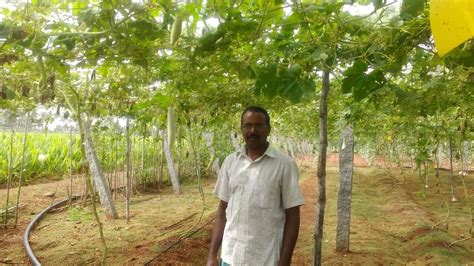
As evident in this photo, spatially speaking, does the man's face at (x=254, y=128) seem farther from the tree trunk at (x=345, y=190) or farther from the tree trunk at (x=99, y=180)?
the tree trunk at (x=99, y=180)

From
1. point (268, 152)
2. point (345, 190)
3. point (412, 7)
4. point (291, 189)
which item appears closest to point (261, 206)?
point (291, 189)

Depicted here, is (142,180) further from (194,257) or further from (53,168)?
(194,257)

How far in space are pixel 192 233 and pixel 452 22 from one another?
589cm

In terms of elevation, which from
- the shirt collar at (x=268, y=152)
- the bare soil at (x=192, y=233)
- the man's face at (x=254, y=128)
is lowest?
the bare soil at (x=192, y=233)

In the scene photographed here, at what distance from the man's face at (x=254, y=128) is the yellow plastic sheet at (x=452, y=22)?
2027 millimetres

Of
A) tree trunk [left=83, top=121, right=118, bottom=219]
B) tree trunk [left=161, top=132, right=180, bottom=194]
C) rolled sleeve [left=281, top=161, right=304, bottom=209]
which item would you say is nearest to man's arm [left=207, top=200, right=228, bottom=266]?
rolled sleeve [left=281, top=161, right=304, bottom=209]

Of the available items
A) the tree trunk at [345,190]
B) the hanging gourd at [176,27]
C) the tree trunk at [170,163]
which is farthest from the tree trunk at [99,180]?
the hanging gourd at [176,27]

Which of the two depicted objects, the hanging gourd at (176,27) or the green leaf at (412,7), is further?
the hanging gourd at (176,27)

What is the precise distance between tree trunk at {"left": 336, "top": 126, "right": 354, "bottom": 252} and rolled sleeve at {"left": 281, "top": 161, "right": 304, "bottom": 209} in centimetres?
309

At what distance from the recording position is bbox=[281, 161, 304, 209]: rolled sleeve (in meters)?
2.20

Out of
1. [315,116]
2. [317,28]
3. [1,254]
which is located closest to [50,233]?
[1,254]

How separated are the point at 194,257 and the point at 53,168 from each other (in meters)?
9.55

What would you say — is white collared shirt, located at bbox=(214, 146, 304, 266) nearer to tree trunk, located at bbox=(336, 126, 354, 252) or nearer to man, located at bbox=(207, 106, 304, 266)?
man, located at bbox=(207, 106, 304, 266)

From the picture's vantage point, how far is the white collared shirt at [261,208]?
221 cm
